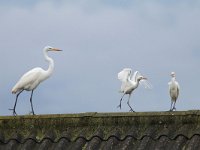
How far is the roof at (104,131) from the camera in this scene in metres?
7.32

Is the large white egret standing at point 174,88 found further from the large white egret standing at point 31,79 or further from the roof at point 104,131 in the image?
the roof at point 104,131

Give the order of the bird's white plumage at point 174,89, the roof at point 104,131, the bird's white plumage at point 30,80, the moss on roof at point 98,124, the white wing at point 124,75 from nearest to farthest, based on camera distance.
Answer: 1. the roof at point 104,131
2. the moss on roof at point 98,124
3. the bird's white plumage at point 30,80
4. the bird's white plumage at point 174,89
5. the white wing at point 124,75

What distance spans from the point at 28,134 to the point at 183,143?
6.36 feet

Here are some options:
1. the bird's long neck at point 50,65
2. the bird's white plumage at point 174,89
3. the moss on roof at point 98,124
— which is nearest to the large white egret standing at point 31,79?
the bird's long neck at point 50,65

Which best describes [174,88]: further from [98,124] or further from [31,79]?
[98,124]

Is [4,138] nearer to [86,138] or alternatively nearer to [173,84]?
[86,138]

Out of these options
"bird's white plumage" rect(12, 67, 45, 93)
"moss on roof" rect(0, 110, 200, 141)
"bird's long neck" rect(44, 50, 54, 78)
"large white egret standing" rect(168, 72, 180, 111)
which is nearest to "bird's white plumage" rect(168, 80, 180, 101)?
"large white egret standing" rect(168, 72, 180, 111)

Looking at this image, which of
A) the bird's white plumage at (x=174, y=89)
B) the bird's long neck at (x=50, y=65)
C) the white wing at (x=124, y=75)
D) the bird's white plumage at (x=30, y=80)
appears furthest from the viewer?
the white wing at (x=124, y=75)

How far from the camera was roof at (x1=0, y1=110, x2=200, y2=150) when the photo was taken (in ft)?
24.0

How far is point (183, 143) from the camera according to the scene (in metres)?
7.14

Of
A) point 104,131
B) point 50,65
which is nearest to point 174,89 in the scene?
point 50,65

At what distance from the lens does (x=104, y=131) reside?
7812 mm

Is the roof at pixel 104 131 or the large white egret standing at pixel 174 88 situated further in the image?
the large white egret standing at pixel 174 88

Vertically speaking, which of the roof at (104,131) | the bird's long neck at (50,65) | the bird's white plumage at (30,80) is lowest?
the roof at (104,131)
